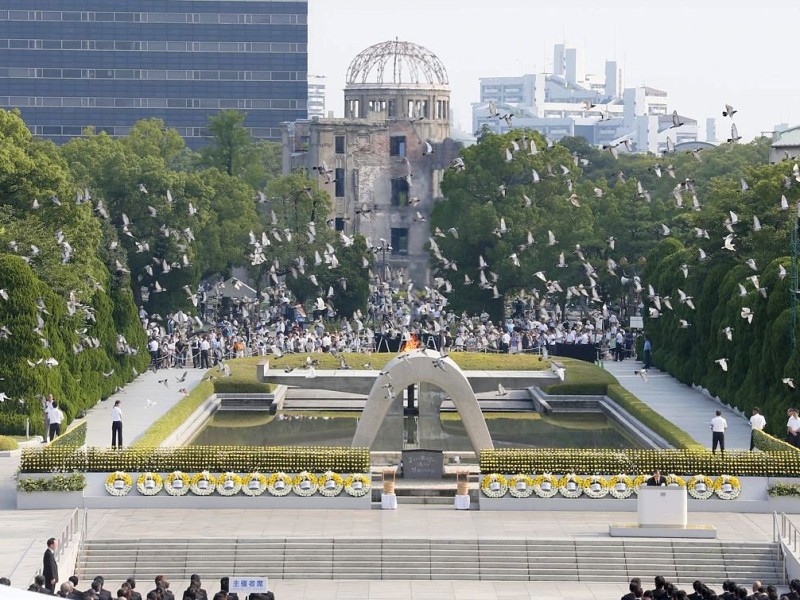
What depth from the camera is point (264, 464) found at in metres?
49.4

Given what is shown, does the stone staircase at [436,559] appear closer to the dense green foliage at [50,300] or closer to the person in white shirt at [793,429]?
the person in white shirt at [793,429]

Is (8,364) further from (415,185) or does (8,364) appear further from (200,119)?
(200,119)

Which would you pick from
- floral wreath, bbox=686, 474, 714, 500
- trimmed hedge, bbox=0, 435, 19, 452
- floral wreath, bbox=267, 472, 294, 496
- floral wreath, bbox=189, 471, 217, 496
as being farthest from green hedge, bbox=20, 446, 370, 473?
floral wreath, bbox=686, 474, 714, 500

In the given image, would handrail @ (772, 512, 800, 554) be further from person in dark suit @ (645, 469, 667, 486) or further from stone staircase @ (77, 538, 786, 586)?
person in dark suit @ (645, 469, 667, 486)

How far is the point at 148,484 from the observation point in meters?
48.9

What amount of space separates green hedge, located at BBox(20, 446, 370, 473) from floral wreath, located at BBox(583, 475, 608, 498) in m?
5.40

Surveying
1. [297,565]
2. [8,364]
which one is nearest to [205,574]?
[297,565]

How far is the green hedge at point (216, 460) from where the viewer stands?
49.2 meters

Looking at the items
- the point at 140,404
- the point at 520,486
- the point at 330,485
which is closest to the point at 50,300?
the point at 140,404

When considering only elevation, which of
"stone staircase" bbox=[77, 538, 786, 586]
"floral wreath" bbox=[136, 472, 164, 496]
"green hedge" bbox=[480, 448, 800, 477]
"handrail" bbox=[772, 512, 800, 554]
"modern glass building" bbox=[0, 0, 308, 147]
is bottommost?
"stone staircase" bbox=[77, 538, 786, 586]

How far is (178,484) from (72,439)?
3515mm

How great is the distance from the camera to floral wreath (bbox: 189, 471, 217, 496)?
48.9 metres

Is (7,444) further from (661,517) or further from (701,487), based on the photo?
(661,517)

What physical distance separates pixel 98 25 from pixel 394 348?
111 metres
